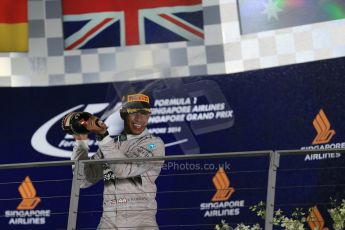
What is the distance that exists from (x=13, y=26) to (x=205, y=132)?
2.08 meters

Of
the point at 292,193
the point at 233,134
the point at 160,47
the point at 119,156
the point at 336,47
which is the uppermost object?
the point at 160,47

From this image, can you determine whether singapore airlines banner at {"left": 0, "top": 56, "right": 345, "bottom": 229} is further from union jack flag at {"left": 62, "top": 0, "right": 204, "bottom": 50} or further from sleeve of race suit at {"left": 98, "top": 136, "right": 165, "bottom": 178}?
sleeve of race suit at {"left": 98, "top": 136, "right": 165, "bottom": 178}

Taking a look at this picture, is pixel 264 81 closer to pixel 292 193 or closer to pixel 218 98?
pixel 218 98

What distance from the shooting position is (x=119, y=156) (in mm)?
4551

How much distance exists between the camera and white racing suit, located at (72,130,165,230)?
4.54 metres

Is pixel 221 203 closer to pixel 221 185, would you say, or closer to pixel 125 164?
pixel 221 185

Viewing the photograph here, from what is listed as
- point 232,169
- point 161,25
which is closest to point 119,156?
point 232,169

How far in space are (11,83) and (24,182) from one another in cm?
95

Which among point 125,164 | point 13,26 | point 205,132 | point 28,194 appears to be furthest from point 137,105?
point 13,26

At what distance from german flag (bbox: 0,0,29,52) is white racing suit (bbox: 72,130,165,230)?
324 centimetres

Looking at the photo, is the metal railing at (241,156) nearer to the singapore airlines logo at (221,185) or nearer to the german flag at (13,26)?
the singapore airlines logo at (221,185)

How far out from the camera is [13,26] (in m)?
7.75

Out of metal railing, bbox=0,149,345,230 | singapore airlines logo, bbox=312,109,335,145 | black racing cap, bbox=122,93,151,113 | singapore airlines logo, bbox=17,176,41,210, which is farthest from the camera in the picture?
singapore airlines logo, bbox=17,176,41,210

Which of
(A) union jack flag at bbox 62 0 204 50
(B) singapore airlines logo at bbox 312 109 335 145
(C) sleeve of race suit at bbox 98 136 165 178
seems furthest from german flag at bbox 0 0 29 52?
(C) sleeve of race suit at bbox 98 136 165 178
